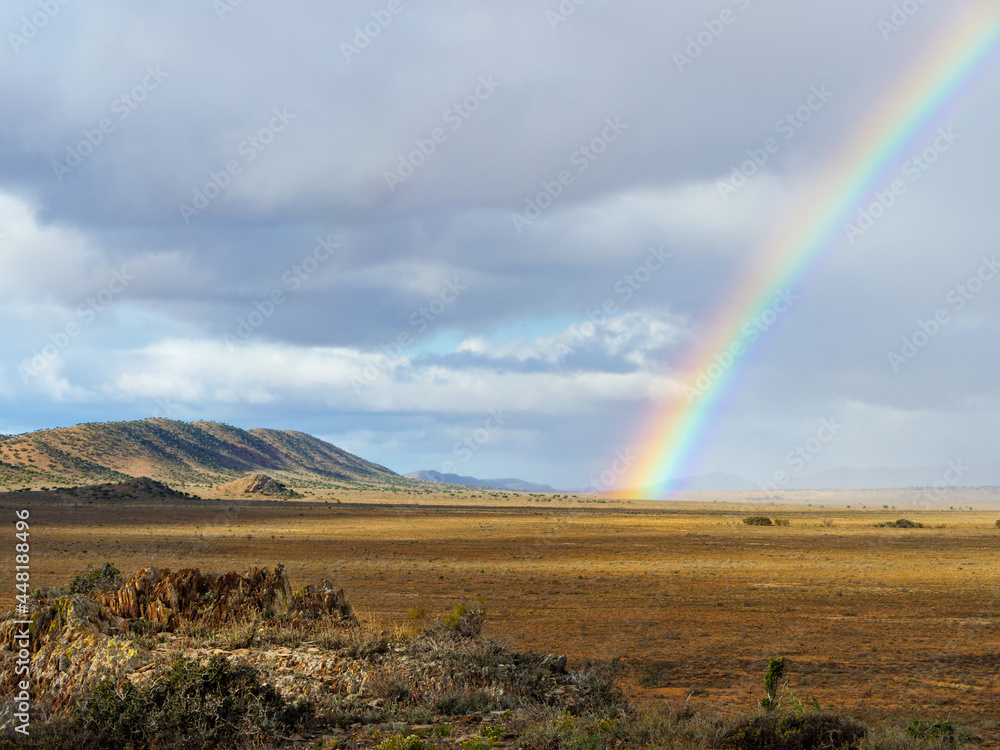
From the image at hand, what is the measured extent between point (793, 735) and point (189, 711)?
6.77 meters

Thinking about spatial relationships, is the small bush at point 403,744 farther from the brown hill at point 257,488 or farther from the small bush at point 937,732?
the brown hill at point 257,488

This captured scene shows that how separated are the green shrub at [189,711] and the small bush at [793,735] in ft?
16.9

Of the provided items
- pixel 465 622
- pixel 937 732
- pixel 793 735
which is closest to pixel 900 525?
pixel 937 732

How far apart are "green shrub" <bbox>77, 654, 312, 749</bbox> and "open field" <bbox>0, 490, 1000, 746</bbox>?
26.0 feet

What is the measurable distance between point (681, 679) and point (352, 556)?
91.1ft

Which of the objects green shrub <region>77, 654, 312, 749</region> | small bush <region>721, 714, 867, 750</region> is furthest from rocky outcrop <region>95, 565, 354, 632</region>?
small bush <region>721, 714, 867, 750</region>

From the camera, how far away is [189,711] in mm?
7715

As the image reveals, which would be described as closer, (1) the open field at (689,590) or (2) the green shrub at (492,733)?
(2) the green shrub at (492,733)

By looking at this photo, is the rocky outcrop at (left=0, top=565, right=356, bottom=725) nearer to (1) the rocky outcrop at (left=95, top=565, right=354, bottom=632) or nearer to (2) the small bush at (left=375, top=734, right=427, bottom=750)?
(1) the rocky outcrop at (left=95, top=565, right=354, bottom=632)

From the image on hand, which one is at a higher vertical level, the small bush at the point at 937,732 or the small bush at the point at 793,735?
the small bush at the point at 793,735

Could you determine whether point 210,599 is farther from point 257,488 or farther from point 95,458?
point 95,458

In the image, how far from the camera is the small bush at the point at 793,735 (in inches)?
300

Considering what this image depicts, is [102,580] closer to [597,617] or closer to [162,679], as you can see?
[162,679]

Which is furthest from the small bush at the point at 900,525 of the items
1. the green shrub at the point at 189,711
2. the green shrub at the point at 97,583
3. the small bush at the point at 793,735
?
the green shrub at the point at 189,711
